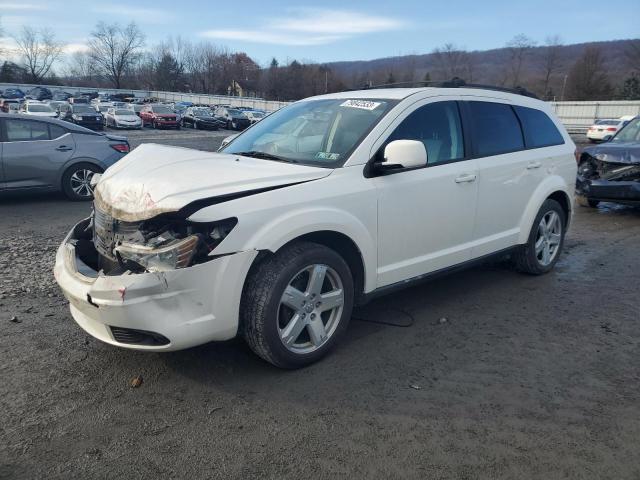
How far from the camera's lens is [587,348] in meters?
3.89

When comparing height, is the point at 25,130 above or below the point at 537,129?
below

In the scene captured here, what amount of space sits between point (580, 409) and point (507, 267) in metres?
2.84

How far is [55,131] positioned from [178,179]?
23.1 ft

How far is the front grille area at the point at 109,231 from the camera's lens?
3.21 metres

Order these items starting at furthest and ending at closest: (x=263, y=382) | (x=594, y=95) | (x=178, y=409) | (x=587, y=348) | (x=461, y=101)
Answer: (x=594, y=95)
(x=461, y=101)
(x=587, y=348)
(x=263, y=382)
(x=178, y=409)

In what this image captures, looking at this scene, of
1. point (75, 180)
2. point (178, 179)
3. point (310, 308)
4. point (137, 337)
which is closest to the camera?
point (137, 337)

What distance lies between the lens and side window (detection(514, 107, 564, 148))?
517cm

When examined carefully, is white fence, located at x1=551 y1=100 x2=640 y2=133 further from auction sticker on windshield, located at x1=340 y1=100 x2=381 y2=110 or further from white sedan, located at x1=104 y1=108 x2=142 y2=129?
auction sticker on windshield, located at x1=340 y1=100 x2=381 y2=110

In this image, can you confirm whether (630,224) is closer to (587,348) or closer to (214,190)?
(587,348)

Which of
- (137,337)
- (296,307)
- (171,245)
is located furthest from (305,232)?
(137,337)

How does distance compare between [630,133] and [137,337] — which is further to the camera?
[630,133]

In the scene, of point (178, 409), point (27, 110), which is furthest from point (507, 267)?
point (27, 110)

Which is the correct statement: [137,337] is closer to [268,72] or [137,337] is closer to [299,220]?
[299,220]

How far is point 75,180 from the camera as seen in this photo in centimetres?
919
